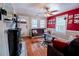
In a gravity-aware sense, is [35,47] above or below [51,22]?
below

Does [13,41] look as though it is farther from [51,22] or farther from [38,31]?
[51,22]

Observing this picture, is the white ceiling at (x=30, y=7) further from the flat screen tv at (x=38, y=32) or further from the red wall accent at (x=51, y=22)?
the flat screen tv at (x=38, y=32)

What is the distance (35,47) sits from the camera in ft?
6.51

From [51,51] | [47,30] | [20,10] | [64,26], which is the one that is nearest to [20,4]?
[20,10]

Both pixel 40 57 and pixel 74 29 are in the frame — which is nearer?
pixel 74 29

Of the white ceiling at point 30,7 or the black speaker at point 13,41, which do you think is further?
the black speaker at point 13,41

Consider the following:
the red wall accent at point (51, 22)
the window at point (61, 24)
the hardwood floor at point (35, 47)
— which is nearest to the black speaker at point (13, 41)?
the hardwood floor at point (35, 47)

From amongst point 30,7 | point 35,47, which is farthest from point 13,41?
point 30,7

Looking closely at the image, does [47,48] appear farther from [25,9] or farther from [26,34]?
[25,9]

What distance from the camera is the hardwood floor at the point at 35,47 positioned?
1936mm

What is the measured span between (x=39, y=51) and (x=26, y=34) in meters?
0.38

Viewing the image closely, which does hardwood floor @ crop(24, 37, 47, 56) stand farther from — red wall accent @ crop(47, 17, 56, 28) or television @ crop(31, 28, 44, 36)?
red wall accent @ crop(47, 17, 56, 28)

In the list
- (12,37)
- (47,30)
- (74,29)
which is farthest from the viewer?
(12,37)

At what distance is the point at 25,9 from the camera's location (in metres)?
1.86
